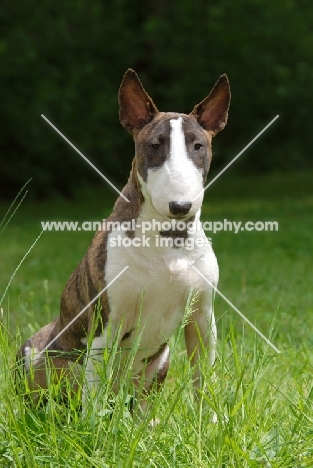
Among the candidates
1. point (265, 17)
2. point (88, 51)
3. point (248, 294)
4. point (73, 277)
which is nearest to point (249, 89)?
point (265, 17)

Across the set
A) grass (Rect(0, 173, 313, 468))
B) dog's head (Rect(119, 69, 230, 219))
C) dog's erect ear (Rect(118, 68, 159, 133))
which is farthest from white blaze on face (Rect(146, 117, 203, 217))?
grass (Rect(0, 173, 313, 468))

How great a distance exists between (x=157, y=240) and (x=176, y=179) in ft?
1.35

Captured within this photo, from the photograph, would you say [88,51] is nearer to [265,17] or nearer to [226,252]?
[265,17]

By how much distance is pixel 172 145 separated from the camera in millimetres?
3238

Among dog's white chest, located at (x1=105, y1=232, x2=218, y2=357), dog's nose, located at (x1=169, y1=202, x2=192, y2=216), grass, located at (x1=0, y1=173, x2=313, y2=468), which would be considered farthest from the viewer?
dog's white chest, located at (x1=105, y1=232, x2=218, y2=357)

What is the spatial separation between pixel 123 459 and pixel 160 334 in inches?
38.6

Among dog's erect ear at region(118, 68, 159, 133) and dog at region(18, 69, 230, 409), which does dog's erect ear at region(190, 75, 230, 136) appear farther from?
dog's erect ear at region(118, 68, 159, 133)

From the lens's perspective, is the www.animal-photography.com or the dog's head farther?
the dog's head

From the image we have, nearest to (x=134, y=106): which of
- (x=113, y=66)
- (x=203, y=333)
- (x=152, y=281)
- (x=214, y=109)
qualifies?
(x=214, y=109)

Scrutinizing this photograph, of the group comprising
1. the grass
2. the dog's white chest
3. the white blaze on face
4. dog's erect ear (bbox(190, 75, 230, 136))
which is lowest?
the grass

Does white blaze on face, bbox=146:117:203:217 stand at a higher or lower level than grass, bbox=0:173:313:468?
higher

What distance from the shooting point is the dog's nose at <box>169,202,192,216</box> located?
123 inches

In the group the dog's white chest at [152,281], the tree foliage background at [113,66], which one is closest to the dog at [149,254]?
the dog's white chest at [152,281]

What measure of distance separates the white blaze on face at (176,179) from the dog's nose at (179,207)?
0.01 m
